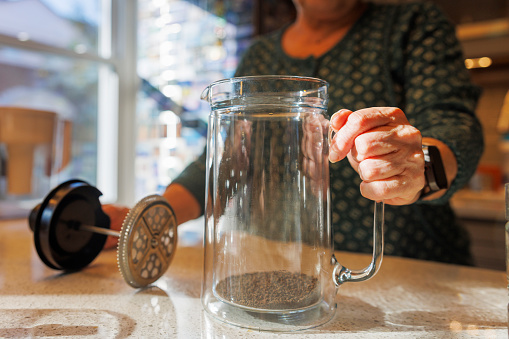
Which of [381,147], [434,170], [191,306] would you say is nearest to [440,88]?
[434,170]

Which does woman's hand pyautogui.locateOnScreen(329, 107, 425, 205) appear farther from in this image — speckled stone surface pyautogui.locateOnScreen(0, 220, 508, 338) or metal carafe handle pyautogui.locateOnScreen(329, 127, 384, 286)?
speckled stone surface pyautogui.locateOnScreen(0, 220, 508, 338)

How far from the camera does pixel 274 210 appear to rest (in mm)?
375

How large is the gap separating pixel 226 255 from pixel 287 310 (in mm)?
81

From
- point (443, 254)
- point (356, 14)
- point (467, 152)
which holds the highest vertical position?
point (356, 14)

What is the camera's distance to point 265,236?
1.22 feet

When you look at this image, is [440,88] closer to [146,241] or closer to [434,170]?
[434,170]

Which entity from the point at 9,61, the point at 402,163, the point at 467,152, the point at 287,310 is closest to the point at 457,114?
the point at 467,152

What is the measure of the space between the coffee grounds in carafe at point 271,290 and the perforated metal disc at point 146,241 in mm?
133

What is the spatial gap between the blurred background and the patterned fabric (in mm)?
970

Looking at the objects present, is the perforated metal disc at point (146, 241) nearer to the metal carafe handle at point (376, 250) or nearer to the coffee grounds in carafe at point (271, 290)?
the coffee grounds in carafe at point (271, 290)

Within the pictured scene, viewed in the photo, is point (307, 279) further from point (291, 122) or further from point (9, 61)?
point (9, 61)

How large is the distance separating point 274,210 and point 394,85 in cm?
61

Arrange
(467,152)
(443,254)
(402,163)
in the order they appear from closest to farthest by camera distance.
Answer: (402,163), (467,152), (443,254)

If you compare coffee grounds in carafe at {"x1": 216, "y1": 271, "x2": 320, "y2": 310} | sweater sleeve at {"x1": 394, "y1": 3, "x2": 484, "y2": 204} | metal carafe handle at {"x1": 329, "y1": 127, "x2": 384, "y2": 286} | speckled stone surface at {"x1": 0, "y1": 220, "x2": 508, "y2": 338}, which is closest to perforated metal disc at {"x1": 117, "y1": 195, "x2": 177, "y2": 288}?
speckled stone surface at {"x1": 0, "y1": 220, "x2": 508, "y2": 338}
